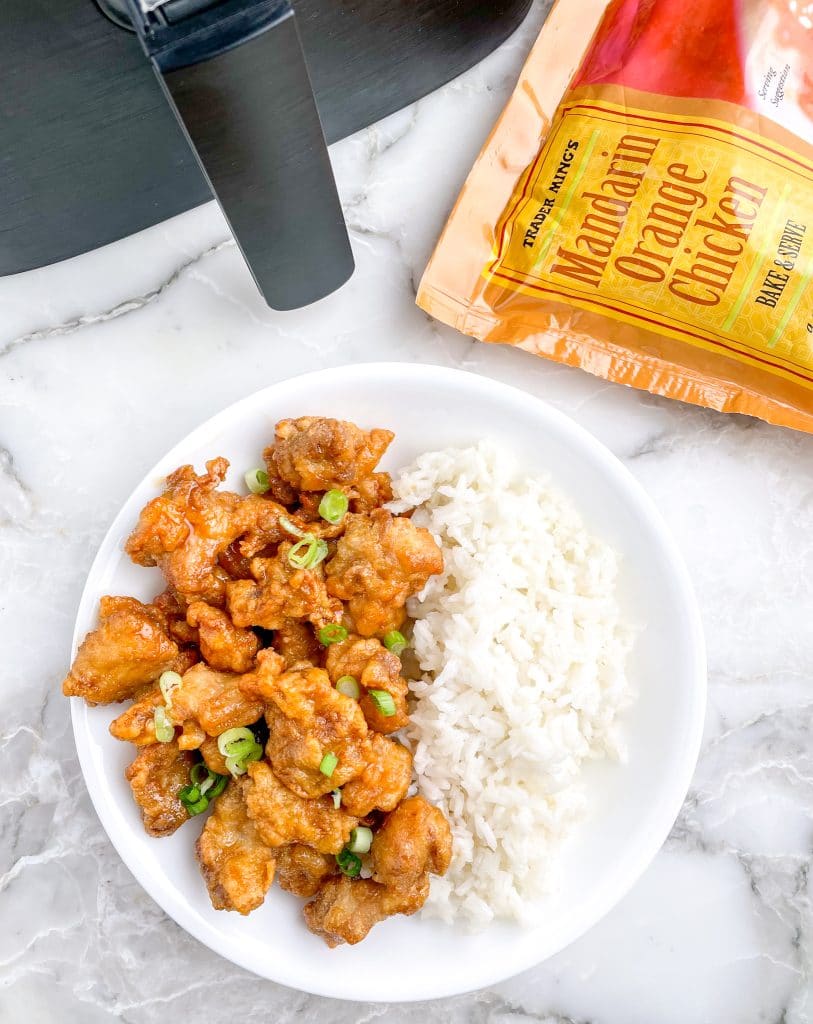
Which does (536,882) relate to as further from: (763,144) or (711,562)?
(763,144)

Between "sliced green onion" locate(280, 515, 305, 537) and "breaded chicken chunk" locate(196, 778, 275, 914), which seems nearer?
"breaded chicken chunk" locate(196, 778, 275, 914)

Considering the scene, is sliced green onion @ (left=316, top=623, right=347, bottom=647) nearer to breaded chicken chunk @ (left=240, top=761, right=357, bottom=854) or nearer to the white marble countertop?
breaded chicken chunk @ (left=240, top=761, right=357, bottom=854)

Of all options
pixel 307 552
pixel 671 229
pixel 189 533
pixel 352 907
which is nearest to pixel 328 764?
pixel 352 907

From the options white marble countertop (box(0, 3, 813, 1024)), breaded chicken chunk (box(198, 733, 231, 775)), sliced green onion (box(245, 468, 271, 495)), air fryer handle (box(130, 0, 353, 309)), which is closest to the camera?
air fryer handle (box(130, 0, 353, 309))

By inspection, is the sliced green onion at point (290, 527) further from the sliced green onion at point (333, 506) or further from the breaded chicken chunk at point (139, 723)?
the breaded chicken chunk at point (139, 723)

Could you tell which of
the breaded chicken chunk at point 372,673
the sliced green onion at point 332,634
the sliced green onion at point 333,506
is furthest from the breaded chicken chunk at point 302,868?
the sliced green onion at point 333,506

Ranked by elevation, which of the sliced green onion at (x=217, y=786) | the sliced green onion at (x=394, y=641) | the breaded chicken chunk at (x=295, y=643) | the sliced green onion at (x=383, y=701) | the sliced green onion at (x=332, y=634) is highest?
the sliced green onion at (x=332, y=634)

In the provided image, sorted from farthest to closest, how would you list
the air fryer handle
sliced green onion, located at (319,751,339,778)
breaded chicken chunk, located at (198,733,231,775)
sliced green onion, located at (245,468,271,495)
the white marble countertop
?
1. the white marble countertop
2. sliced green onion, located at (245,468,271,495)
3. breaded chicken chunk, located at (198,733,231,775)
4. sliced green onion, located at (319,751,339,778)
5. the air fryer handle

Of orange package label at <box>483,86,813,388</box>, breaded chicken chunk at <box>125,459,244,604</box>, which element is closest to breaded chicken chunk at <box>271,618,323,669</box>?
breaded chicken chunk at <box>125,459,244,604</box>
